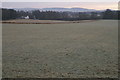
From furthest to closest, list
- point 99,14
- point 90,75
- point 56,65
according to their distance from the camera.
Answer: point 99,14 → point 56,65 → point 90,75

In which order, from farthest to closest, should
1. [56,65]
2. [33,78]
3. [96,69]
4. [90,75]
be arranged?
[56,65] → [96,69] → [90,75] → [33,78]

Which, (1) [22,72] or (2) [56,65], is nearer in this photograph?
(1) [22,72]

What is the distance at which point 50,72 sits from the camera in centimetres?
643

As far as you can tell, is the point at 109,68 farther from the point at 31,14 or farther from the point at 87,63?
the point at 31,14

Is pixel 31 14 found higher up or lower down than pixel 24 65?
higher up

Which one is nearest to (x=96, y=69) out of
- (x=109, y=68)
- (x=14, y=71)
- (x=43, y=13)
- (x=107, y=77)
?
(x=109, y=68)

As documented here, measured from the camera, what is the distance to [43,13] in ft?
345

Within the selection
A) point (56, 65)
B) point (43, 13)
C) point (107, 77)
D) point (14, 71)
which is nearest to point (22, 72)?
point (14, 71)

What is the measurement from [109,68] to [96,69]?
1.81 feet

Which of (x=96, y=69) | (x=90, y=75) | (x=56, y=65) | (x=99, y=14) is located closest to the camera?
(x=90, y=75)

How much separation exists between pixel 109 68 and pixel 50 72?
2.26 meters

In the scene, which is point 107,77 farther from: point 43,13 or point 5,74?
point 43,13

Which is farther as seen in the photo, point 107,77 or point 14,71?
point 14,71

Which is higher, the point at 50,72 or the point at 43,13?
the point at 43,13
